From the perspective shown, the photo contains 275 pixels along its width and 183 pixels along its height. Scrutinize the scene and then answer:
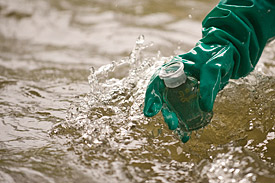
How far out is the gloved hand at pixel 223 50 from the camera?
4.76ft

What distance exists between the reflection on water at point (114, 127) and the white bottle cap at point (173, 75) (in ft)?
1.21

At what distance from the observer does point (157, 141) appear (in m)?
1.68

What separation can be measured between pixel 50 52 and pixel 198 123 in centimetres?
212

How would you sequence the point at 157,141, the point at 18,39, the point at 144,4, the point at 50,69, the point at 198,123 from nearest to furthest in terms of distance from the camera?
the point at 198,123 → the point at 157,141 → the point at 50,69 → the point at 18,39 → the point at 144,4

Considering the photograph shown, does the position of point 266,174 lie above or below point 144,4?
below

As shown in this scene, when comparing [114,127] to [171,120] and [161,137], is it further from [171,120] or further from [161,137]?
[171,120]

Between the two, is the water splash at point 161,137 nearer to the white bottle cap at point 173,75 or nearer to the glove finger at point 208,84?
the glove finger at point 208,84

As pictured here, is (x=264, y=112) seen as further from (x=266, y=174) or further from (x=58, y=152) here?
(x=58, y=152)

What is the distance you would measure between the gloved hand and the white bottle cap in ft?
0.18

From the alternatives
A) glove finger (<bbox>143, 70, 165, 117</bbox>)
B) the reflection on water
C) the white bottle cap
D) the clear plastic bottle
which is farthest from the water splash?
the white bottle cap

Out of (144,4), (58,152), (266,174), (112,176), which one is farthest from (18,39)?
(266,174)

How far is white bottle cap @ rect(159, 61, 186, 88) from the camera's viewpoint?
1393mm

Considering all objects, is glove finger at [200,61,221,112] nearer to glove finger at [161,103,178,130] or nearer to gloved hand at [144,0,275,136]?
gloved hand at [144,0,275,136]

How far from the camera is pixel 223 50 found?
1.53 metres
